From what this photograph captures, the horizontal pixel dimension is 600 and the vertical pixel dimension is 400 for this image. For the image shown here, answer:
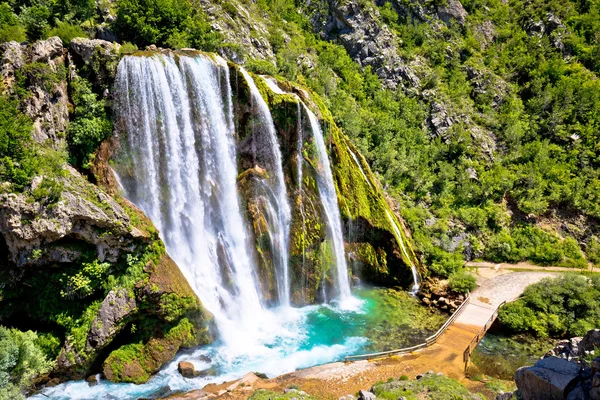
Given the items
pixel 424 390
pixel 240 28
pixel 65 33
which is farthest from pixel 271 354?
pixel 240 28

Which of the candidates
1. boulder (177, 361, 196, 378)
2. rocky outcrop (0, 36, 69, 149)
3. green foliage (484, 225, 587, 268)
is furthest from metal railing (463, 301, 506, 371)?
rocky outcrop (0, 36, 69, 149)

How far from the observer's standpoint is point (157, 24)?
26172 millimetres

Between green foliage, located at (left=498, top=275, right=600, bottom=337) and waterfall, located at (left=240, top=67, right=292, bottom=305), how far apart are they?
1348 centimetres

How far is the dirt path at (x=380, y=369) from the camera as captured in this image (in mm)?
15219

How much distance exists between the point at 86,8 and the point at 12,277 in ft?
62.4

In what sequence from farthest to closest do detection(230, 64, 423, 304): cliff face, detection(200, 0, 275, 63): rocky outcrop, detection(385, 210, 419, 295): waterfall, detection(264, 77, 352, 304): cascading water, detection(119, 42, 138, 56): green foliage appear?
detection(200, 0, 275, 63): rocky outcrop, detection(385, 210, 419, 295): waterfall, detection(264, 77, 352, 304): cascading water, detection(230, 64, 423, 304): cliff face, detection(119, 42, 138, 56): green foliage

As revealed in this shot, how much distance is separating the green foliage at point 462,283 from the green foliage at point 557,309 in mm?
2928

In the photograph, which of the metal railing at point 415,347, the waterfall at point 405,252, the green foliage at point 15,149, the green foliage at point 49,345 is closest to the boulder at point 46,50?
the green foliage at point 15,149

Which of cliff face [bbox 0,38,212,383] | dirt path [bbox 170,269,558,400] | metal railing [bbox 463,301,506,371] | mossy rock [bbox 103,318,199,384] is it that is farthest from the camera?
metal railing [bbox 463,301,506,371]

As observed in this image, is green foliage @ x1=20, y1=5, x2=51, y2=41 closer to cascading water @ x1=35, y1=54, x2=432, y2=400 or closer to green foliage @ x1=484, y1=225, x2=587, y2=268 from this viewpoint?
cascading water @ x1=35, y1=54, x2=432, y2=400

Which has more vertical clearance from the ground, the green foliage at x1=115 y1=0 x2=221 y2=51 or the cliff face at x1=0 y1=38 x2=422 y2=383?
the green foliage at x1=115 y1=0 x2=221 y2=51

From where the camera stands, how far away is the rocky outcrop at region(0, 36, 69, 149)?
53.8 ft

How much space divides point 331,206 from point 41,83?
17.5m

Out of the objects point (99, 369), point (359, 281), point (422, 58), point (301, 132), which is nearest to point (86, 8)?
point (301, 132)
